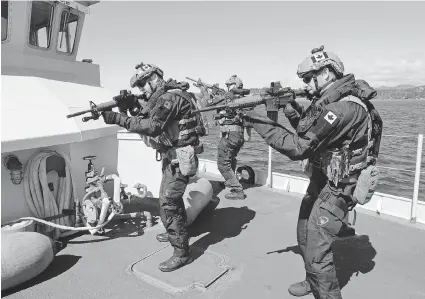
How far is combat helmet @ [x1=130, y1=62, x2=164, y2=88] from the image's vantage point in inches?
148

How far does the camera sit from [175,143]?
3.77m

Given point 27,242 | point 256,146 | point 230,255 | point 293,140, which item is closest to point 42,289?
point 27,242

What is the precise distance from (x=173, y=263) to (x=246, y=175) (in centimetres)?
393

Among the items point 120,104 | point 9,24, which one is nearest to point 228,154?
point 120,104

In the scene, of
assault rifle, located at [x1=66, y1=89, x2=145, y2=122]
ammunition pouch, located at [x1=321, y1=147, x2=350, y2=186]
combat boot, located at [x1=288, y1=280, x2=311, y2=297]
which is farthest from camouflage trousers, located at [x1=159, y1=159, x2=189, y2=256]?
ammunition pouch, located at [x1=321, y1=147, x2=350, y2=186]

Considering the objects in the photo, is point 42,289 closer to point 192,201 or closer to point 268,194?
point 192,201

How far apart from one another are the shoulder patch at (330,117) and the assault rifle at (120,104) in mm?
2236

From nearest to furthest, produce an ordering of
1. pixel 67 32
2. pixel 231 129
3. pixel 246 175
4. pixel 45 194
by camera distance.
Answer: pixel 45 194 → pixel 67 32 → pixel 231 129 → pixel 246 175

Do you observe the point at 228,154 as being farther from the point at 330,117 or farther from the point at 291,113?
the point at 330,117

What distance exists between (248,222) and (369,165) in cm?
249

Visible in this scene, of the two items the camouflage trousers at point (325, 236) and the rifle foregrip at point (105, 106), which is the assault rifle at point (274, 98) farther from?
the rifle foregrip at point (105, 106)

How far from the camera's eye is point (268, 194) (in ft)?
20.9

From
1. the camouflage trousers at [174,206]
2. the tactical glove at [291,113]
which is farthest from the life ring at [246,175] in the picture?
the tactical glove at [291,113]

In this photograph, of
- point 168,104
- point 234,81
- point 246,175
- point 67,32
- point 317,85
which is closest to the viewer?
point 317,85
